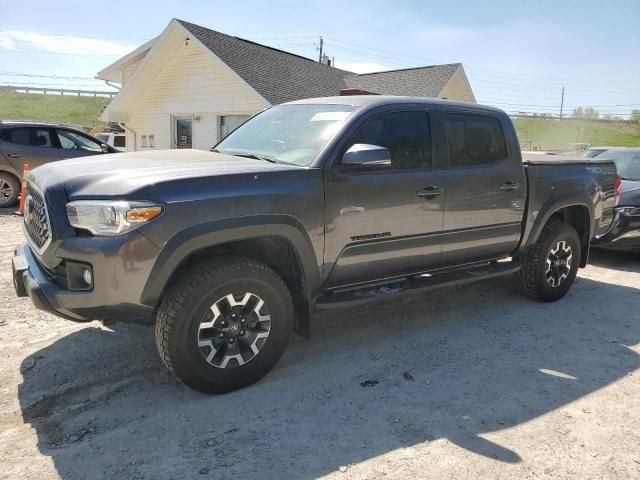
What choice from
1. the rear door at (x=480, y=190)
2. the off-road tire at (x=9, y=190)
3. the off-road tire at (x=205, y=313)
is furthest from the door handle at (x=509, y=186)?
the off-road tire at (x=9, y=190)

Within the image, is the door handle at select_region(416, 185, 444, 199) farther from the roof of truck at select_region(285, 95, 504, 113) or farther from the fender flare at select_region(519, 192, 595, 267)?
the fender flare at select_region(519, 192, 595, 267)

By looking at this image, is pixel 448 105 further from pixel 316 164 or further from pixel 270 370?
pixel 270 370

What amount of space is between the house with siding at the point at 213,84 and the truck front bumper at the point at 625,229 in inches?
370

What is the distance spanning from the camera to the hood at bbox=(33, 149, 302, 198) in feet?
9.58

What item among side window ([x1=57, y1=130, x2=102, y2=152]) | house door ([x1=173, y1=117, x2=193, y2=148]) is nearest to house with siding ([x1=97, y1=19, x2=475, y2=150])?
house door ([x1=173, y1=117, x2=193, y2=148])

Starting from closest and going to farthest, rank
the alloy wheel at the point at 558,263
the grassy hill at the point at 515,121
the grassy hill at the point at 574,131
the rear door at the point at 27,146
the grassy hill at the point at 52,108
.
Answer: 1. the alloy wheel at the point at 558,263
2. the rear door at the point at 27,146
3. the grassy hill at the point at 574,131
4. the grassy hill at the point at 515,121
5. the grassy hill at the point at 52,108

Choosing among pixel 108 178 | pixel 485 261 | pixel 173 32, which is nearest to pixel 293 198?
pixel 108 178

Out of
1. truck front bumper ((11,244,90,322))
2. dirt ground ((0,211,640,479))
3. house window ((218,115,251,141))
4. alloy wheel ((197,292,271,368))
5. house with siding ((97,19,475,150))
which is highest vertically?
house with siding ((97,19,475,150))

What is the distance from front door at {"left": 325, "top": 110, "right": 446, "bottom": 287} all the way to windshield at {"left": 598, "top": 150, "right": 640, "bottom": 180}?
553 cm

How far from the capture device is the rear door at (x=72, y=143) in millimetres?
10570

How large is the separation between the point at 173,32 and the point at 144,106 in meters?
3.75

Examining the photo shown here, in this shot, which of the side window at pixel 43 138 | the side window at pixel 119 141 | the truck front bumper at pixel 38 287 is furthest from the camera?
the side window at pixel 119 141

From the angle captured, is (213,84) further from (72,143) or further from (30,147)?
(30,147)

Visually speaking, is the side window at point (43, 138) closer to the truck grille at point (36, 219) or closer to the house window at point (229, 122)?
the house window at point (229, 122)
